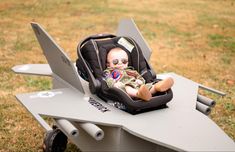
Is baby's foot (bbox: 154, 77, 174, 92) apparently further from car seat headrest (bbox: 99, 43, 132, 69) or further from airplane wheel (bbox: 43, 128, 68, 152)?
airplane wheel (bbox: 43, 128, 68, 152)

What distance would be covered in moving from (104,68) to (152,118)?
3.26ft

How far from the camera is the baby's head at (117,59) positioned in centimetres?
433

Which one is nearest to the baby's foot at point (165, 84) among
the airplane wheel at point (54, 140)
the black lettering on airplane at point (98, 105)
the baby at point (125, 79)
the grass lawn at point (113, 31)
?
the baby at point (125, 79)

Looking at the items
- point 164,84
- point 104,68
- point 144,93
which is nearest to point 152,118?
point 144,93

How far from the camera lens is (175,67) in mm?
7578

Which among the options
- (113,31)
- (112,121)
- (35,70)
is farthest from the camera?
(113,31)

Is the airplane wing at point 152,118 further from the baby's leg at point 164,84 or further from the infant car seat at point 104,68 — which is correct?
the baby's leg at point 164,84

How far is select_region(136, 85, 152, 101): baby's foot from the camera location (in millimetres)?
3545

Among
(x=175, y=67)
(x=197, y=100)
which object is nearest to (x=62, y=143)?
(x=197, y=100)

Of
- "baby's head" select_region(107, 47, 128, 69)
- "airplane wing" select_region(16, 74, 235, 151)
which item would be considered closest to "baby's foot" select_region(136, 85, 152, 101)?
"airplane wing" select_region(16, 74, 235, 151)

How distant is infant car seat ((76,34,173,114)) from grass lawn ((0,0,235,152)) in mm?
916

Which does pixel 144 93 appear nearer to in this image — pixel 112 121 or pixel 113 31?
pixel 112 121

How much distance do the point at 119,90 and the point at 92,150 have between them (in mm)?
607

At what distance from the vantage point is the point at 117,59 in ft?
14.3
